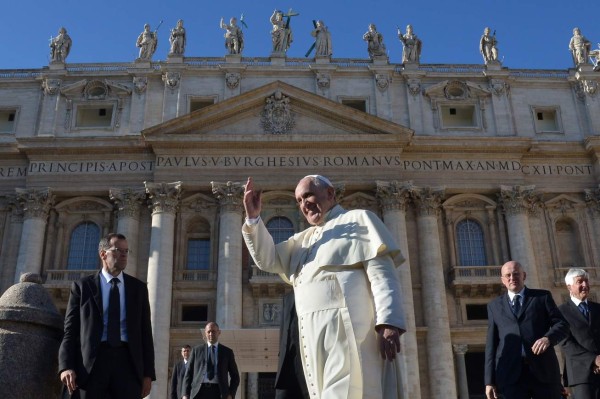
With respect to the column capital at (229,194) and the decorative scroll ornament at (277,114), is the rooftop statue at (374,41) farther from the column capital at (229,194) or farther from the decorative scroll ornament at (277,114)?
the column capital at (229,194)

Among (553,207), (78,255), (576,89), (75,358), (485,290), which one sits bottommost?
(75,358)

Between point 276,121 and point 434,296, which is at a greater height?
point 276,121

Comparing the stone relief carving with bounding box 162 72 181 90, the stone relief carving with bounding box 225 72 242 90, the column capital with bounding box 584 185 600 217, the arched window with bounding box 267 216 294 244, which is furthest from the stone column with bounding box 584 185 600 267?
the stone relief carving with bounding box 162 72 181 90

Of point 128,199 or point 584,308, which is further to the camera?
point 128,199

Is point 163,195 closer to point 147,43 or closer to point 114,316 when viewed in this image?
point 147,43

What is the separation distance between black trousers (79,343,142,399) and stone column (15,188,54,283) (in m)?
21.4

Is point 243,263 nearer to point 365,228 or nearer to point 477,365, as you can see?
point 477,365

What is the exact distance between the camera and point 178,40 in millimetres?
31203

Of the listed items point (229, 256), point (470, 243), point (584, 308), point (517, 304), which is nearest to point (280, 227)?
point (229, 256)

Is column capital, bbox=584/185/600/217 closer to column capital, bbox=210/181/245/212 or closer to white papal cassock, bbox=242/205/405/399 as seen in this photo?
column capital, bbox=210/181/245/212

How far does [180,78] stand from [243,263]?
953 centimetres

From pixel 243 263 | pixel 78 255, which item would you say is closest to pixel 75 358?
pixel 243 263

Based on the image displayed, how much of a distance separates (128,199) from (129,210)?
1.56 feet

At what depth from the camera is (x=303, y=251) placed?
18.7ft
